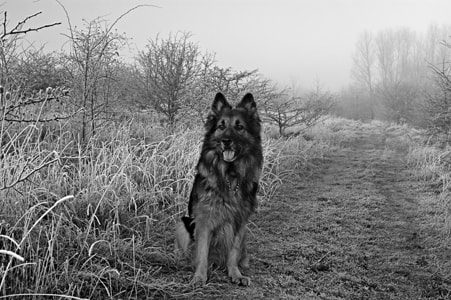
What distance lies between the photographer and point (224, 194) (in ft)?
11.4

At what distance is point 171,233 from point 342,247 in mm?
2012

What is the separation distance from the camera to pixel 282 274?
12.1 feet

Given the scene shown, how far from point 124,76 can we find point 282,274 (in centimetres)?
722

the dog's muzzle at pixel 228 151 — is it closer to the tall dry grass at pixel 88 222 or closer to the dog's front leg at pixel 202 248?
the dog's front leg at pixel 202 248

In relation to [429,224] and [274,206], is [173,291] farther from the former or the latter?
[429,224]

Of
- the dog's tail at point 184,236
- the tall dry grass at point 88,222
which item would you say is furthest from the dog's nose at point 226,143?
the tall dry grass at point 88,222

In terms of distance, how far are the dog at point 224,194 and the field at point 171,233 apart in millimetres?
188

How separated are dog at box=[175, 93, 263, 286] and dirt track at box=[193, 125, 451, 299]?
21 centimetres

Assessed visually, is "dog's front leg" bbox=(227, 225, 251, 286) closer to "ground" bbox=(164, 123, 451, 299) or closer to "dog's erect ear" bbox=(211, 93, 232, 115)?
"ground" bbox=(164, 123, 451, 299)

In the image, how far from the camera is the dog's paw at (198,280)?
3.17 meters

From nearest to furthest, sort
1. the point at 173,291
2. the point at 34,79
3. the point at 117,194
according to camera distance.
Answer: the point at 173,291, the point at 117,194, the point at 34,79

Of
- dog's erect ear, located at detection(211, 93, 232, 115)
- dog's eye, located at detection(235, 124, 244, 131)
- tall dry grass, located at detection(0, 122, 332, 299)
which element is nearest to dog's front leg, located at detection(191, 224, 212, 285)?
tall dry grass, located at detection(0, 122, 332, 299)

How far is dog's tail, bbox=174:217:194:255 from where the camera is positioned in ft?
11.7

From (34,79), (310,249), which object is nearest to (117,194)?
(310,249)
